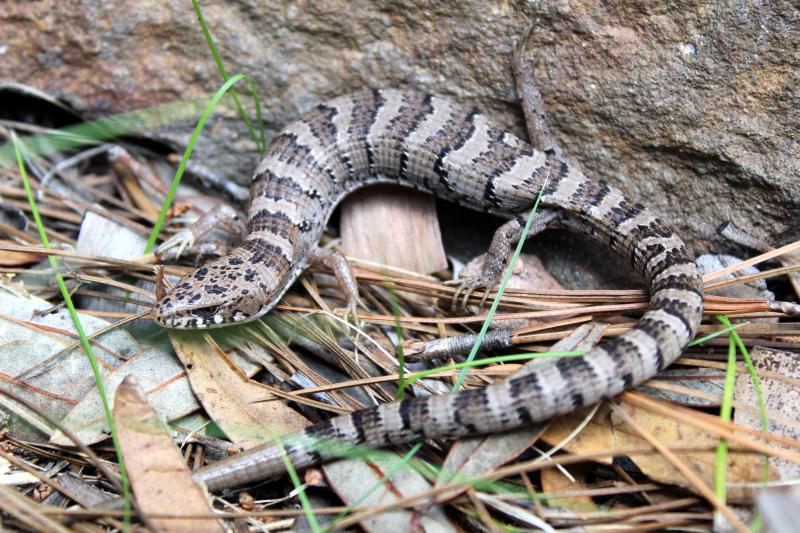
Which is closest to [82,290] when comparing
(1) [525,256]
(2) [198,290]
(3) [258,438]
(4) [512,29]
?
(2) [198,290]

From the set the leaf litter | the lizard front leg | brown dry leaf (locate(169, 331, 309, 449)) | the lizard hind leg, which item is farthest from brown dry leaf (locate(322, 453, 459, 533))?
the lizard hind leg

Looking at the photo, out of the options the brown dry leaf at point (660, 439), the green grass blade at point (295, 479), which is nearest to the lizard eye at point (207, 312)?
the green grass blade at point (295, 479)

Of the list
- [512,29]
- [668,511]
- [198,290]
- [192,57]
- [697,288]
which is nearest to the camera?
[668,511]

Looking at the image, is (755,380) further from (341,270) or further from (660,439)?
(341,270)

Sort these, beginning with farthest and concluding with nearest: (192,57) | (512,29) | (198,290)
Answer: (192,57)
(512,29)
(198,290)

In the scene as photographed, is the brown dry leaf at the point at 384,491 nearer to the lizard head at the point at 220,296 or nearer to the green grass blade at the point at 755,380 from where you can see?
the lizard head at the point at 220,296

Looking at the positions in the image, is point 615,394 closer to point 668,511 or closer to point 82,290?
point 668,511
